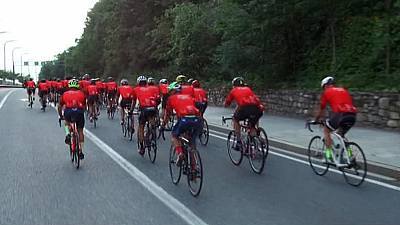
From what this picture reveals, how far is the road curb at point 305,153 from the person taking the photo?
9.24m

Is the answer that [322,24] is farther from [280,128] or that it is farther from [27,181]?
[27,181]

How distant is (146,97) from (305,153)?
3.64m

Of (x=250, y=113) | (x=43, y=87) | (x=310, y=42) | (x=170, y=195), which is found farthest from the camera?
(x=43, y=87)

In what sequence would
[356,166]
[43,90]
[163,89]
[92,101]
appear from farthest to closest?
[43,90] < [92,101] < [163,89] < [356,166]

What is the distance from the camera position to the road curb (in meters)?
9.24

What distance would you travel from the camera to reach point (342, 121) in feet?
28.9

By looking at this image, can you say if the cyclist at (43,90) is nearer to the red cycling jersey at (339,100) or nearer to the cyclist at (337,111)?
the cyclist at (337,111)

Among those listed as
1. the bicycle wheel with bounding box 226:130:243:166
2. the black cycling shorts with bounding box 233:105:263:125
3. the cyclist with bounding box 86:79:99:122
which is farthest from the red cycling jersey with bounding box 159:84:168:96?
the black cycling shorts with bounding box 233:105:263:125

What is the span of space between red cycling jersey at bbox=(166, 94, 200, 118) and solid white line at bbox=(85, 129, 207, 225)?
1187mm

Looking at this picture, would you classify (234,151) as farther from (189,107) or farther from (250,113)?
(189,107)

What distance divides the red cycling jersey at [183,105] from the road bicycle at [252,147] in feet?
6.56

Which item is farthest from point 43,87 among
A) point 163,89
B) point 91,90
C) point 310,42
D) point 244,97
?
point 244,97

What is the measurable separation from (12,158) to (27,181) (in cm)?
291

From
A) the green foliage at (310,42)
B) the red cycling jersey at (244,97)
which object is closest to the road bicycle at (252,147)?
the red cycling jersey at (244,97)
